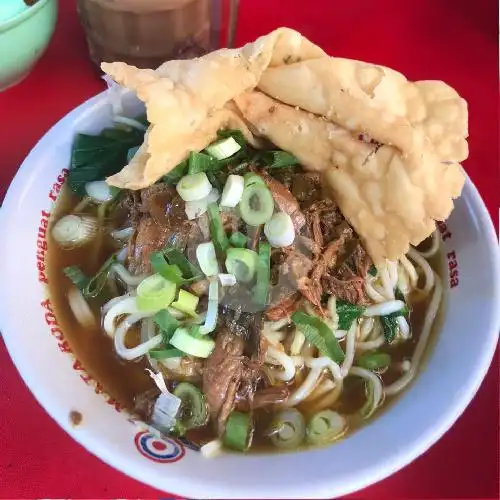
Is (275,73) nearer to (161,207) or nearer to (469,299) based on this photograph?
(161,207)

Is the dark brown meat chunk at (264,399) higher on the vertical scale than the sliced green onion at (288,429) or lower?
higher

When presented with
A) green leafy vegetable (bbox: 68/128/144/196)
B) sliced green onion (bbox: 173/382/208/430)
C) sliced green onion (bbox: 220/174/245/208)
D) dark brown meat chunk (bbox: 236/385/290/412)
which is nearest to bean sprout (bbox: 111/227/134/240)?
green leafy vegetable (bbox: 68/128/144/196)

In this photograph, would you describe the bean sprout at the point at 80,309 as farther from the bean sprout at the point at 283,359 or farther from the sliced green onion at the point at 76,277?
the bean sprout at the point at 283,359

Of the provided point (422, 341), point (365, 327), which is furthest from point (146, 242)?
point (422, 341)

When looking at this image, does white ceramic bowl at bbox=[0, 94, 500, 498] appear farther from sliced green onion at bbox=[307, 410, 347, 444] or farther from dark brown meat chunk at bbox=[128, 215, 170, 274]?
dark brown meat chunk at bbox=[128, 215, 170, 274]

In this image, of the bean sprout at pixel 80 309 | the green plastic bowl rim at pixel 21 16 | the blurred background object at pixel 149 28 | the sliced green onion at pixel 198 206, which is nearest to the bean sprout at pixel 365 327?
the sliced green onion at pixel 198 206

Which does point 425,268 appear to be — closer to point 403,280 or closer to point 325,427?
point 403,280
